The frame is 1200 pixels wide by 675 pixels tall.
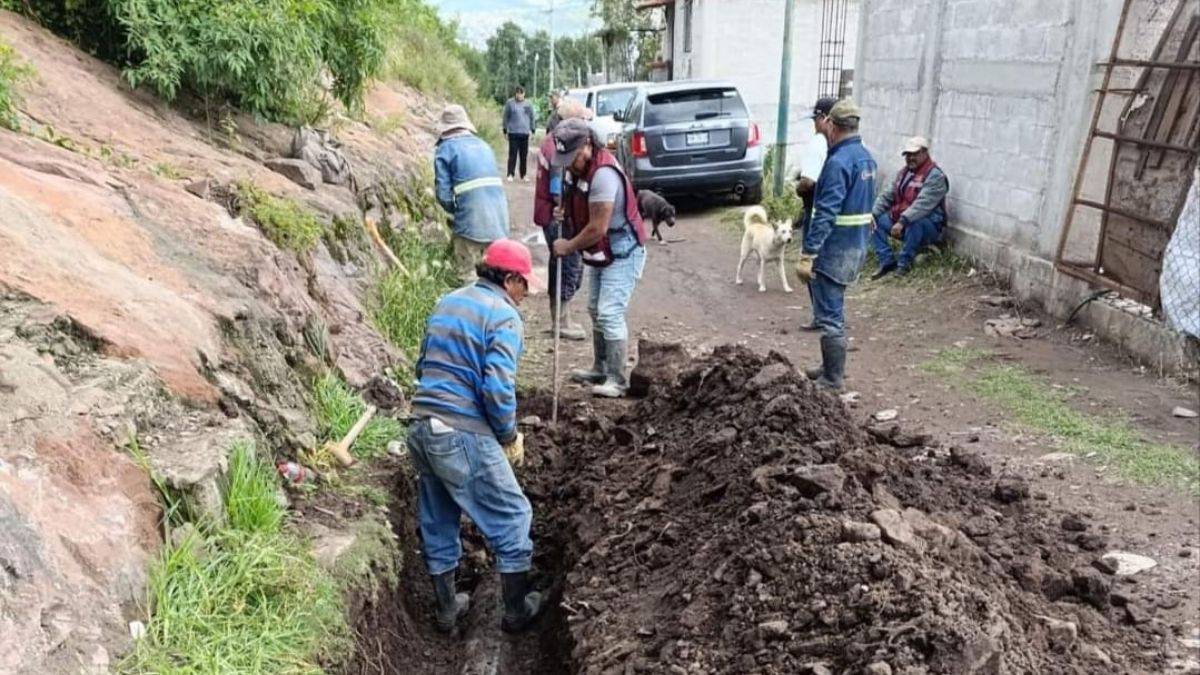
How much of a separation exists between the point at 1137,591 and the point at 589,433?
306cm

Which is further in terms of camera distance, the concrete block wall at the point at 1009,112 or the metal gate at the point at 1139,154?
the concrete block wall at the point at 1009,112

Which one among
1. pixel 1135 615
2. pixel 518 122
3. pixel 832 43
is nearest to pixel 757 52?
pixel 832 43

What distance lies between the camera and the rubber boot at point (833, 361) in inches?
254

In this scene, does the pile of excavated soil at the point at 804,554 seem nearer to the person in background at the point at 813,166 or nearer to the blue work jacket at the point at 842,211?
the blue work jacket at the point at 842,211

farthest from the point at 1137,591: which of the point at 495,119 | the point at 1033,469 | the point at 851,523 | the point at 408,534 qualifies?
the point at 495,119

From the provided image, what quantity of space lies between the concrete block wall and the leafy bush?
24.0 ft

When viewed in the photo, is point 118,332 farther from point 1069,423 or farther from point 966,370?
point 966,370

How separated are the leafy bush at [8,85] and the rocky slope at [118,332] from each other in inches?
3.6

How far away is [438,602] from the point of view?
4.50 m

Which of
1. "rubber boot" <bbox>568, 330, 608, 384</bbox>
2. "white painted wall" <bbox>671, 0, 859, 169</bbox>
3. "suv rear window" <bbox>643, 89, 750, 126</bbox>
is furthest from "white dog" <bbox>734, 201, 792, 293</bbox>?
"white painted wall" <bbox>671, 0, 859, 169</bbox>

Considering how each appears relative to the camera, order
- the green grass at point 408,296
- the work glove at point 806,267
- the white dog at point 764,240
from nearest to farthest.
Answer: the work glove at point 806,267
the green grass at point 408,296
the white dog at point 764,240

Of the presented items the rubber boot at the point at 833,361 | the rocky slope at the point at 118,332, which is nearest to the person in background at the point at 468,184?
the rocky slope at the point at 118,332

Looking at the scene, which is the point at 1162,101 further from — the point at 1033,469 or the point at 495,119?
the point at 495,119

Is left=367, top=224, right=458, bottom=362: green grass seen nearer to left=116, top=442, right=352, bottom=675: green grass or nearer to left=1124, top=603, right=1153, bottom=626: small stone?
left=116, top=442, right=352, bottom=675: green grass
